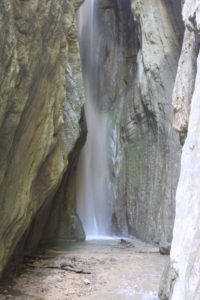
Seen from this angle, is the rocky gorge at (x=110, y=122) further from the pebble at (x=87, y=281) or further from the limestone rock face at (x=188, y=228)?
the pebble at (x=87, y=281)

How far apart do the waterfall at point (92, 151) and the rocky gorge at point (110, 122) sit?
0.54 feet

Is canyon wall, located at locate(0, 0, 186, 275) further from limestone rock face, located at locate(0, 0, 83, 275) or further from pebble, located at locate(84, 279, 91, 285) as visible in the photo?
pebble, located at locate(84, 279, 91, 285)

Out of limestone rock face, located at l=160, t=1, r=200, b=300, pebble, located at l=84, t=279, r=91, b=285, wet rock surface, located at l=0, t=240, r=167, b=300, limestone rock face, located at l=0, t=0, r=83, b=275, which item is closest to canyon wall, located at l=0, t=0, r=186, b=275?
limestone rock face, located at l=0, t=0, r=83, b=275

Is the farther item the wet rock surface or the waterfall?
the waterfall

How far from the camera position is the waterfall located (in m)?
19.8

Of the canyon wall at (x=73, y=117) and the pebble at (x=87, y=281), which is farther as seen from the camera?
the pebble at (x=87, y=281)

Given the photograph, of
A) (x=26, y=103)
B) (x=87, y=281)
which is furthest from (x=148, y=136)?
(x=26, y=103)

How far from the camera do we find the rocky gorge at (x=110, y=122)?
16.9 ft

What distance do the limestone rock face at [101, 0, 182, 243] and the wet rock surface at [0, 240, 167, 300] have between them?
3603mm

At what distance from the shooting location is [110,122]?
21156 mm

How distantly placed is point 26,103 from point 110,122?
14.8 m

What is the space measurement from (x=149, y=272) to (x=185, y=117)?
3650mm

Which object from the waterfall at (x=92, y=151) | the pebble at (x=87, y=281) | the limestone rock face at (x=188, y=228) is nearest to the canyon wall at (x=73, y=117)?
the waterfall at (x=92, y=151)

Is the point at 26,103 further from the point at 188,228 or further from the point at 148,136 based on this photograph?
the point at 148,136
